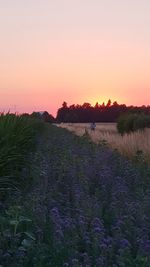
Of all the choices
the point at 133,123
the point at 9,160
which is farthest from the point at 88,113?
the point at 9,160

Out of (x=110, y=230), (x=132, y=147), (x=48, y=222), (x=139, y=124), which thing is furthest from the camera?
(x=139, y=124)

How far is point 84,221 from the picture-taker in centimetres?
602

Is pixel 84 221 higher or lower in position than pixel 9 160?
lower

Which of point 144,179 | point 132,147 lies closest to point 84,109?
point 132,147

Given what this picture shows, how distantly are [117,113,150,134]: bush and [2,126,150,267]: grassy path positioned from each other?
36.5m

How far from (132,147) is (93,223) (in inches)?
540

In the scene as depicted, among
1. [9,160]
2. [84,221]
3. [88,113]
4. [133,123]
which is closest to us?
[84,221]

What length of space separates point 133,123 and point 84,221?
45.0 metres

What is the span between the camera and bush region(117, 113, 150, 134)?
4788 centimetres

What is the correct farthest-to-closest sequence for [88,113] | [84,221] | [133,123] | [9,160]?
[88,113]
[133,123]
[9,160]
[84,221]

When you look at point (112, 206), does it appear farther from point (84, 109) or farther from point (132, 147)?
point (84, 109)

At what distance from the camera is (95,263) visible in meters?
4.77

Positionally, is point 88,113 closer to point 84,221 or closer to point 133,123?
point 133,123

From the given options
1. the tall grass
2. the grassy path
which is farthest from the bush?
the grassy path
